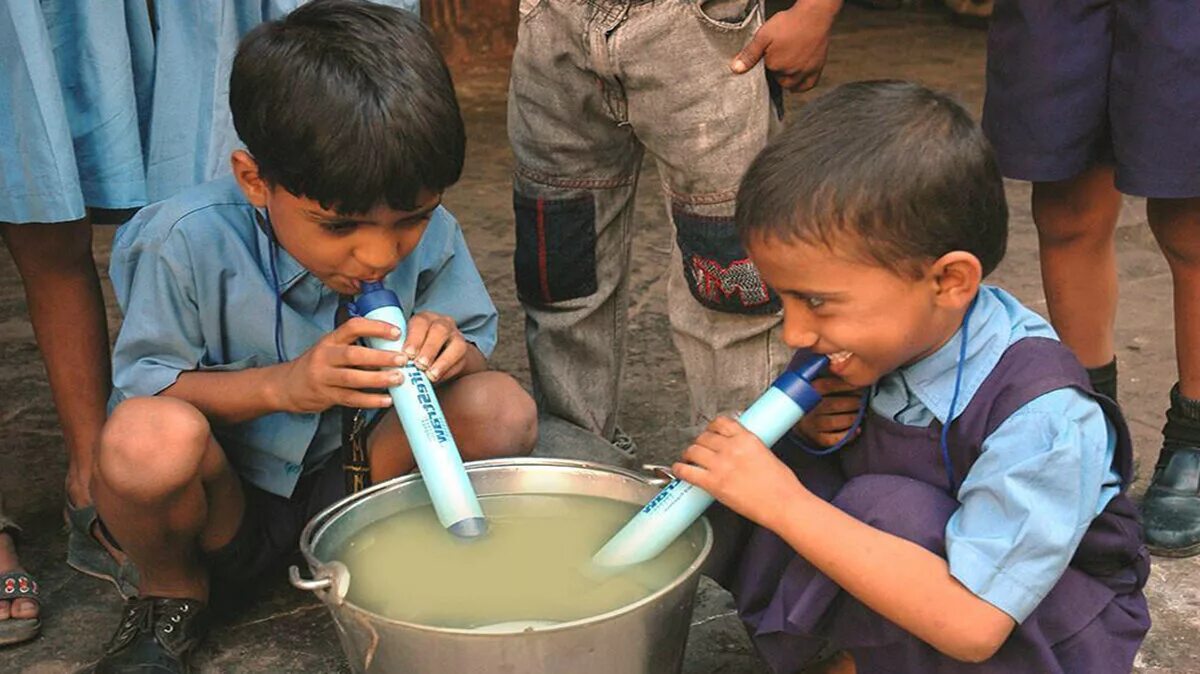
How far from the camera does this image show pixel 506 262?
3348mm

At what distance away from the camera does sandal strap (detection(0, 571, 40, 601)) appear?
6.31ft

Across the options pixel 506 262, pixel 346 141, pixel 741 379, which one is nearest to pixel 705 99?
pixel 741 379

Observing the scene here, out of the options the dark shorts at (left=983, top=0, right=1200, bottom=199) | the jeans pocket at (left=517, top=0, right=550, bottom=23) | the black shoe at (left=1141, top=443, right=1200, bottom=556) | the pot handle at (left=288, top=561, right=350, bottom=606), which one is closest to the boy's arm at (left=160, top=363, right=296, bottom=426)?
the pot handle at (left=288, top=561, right=350, bottom=606)

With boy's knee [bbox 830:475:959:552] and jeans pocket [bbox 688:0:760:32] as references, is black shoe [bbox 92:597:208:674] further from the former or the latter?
jeans pocket [bbox 688:0:760:32]

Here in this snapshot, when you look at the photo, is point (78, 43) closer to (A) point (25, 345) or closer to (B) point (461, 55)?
(A) point (25, 345)

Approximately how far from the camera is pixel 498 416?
6.15 ft

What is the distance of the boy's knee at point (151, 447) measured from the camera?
1.68m

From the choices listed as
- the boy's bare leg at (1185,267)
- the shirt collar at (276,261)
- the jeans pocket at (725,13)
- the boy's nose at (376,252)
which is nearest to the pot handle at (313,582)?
the boy's nose at (376,252)

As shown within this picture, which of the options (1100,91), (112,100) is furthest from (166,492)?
(1100,91)

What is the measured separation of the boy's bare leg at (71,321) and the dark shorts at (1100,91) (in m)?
1.24

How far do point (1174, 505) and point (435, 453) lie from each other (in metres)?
1.10

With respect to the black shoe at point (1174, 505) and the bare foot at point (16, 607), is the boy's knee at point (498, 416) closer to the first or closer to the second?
the bare foot at point (16, 607)

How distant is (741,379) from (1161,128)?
0.64 meters

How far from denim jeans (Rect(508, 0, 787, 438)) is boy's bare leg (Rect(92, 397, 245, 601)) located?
2.03 feet
